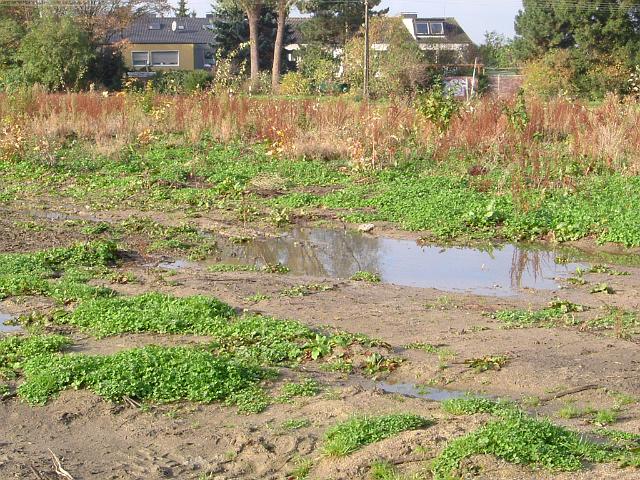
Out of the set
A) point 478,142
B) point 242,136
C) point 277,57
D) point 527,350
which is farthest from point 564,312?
point 277,57

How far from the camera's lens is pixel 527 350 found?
7.68m

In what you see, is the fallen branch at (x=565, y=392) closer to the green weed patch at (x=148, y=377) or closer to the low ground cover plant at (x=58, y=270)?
the green weed patch at (x=148, y=377)

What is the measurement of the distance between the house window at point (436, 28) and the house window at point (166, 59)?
19.8 m

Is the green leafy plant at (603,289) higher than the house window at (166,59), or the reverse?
the house window at (166,59)

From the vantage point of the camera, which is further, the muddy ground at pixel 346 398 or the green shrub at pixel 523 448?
the muddy ground at pixel 346 398

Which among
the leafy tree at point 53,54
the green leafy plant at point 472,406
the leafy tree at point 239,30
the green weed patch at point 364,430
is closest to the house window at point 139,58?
the leafy tree at point 239,30

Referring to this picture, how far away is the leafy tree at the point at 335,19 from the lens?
182 ft

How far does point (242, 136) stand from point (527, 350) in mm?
14204

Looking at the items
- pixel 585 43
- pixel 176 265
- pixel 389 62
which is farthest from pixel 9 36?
pixel 176 265

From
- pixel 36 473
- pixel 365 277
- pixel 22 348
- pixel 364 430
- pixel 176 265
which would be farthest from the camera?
pixel 176 265

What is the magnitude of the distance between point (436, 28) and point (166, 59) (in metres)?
21.1

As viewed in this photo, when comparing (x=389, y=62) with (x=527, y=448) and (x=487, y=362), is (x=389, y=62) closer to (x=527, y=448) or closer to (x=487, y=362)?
(x=487, y=362)

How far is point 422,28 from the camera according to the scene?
7331cm

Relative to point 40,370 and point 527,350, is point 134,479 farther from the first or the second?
point 527,350
